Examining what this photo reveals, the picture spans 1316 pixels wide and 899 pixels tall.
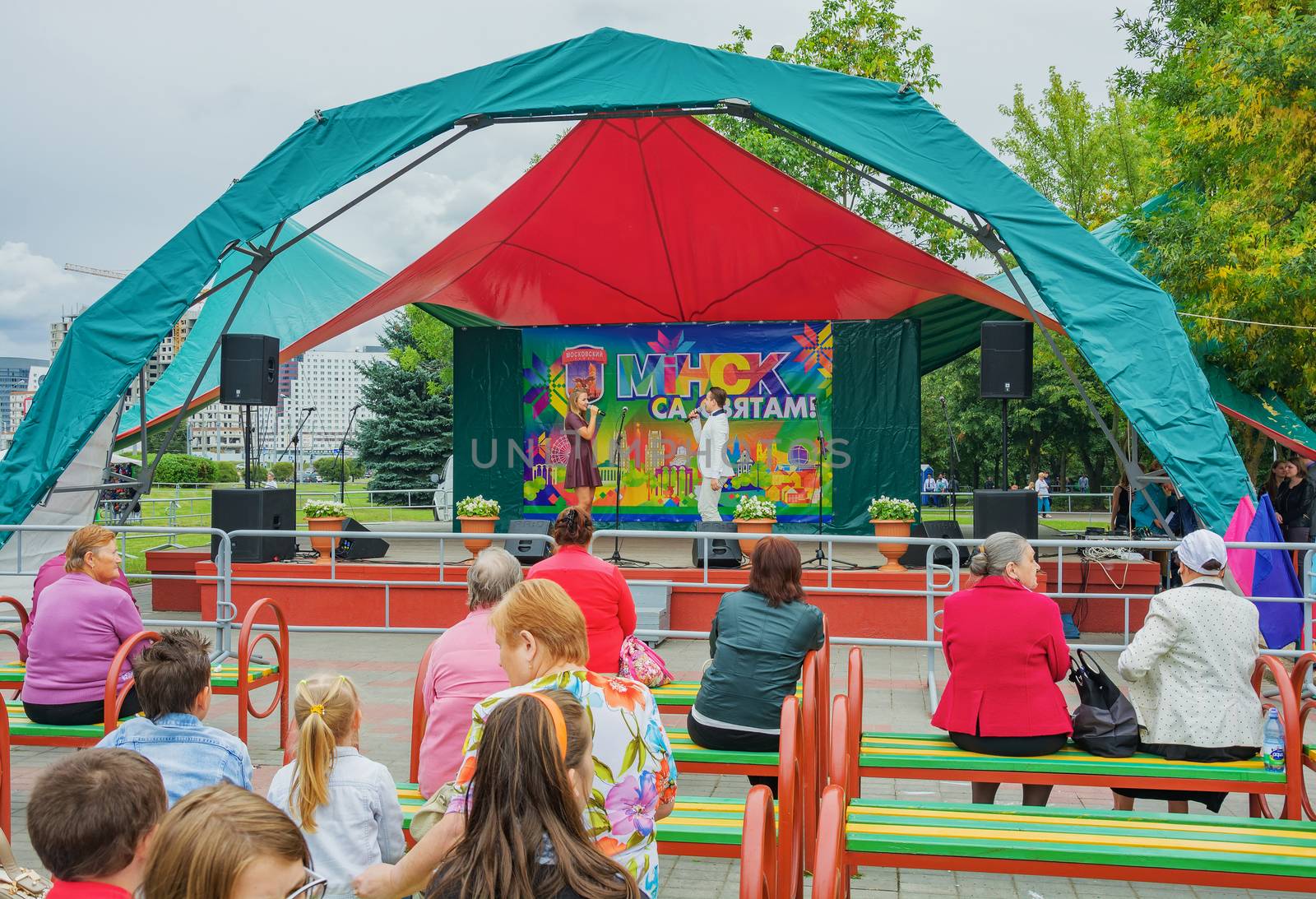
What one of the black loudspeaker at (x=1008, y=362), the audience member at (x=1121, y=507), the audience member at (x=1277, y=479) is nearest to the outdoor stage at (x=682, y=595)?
the black loudspeaker at (x=1008, y=362)

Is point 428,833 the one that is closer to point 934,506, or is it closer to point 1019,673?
point 1019,673

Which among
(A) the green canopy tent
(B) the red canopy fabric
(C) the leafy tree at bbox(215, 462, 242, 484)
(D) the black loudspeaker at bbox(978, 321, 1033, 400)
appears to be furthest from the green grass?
(D) the black loudspeaker at bbox(978, 321, 1033, 400)

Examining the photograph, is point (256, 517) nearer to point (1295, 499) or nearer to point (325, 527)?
point (325, 527)

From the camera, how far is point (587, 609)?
4.67 m

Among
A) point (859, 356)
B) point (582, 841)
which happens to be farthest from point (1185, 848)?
point (859, 356)

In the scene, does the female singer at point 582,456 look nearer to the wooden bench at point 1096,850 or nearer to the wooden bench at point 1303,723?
the wooden bench at point 1303,723

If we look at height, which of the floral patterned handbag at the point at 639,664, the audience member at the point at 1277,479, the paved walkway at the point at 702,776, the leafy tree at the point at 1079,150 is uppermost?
the leafy tree at the point at 1079,150

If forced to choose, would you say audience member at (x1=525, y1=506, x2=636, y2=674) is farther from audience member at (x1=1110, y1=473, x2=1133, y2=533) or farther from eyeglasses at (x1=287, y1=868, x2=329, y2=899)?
audience member at (x1=1110, y1=473, x2=1133, y2=533)

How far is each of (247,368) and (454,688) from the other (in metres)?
8.48

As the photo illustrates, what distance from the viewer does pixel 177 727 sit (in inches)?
126

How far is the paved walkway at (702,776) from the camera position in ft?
14.7

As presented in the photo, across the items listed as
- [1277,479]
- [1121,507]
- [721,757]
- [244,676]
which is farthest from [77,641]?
[1121,507]

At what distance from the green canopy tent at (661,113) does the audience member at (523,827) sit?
6.83 metres

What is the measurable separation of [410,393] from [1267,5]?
89.2ft
